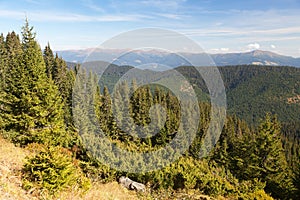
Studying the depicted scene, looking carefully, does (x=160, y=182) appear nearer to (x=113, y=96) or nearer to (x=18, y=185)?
(x=18, y=185)

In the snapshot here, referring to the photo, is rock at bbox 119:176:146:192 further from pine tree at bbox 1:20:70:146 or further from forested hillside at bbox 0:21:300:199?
pine tree at bbox 1:20:70:146

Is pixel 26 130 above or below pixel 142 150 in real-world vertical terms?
above

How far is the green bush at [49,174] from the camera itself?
838 cm

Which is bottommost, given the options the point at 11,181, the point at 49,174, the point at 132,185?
the point at 132,185

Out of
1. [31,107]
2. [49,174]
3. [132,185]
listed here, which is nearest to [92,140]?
[31,107]

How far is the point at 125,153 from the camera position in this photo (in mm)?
21250

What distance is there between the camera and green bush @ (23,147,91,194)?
8.38m

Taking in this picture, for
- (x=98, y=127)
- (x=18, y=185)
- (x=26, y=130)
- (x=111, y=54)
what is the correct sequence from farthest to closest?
(x=98, y=127) → (x=26, y=130) → (x=111, y=54) → (x=18, y=185)

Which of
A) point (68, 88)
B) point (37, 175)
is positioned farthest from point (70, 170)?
point (68, 88)

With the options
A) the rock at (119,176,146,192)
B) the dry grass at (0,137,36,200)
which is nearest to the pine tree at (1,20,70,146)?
the rock at (119,176,146,192)

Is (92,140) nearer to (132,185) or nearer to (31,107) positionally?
(31,107)

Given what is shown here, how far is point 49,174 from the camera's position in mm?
8602

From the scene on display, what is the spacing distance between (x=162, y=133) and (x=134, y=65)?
83.3 feet

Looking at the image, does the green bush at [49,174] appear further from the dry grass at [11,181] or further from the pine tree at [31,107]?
the pine tree at [31,107]
